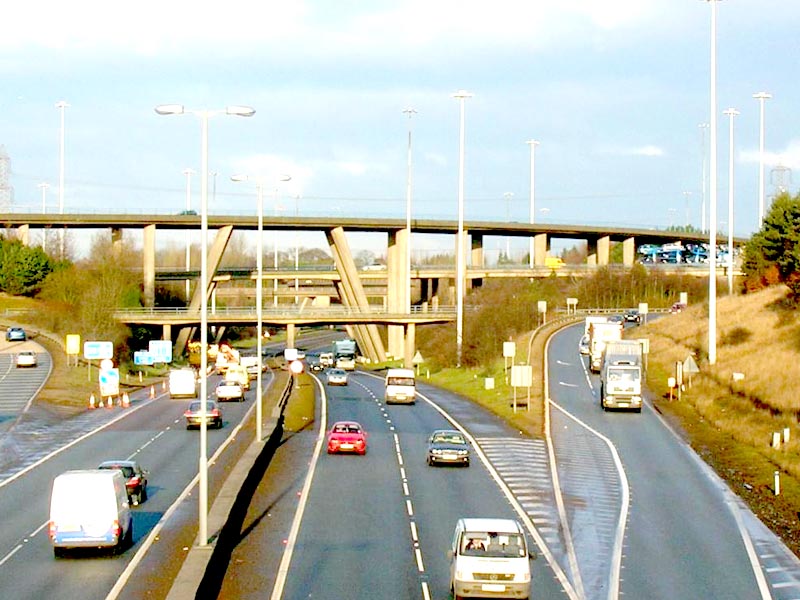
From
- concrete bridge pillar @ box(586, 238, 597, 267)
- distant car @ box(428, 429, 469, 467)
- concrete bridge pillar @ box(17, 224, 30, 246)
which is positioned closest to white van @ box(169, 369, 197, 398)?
distant car @ box(428, 429, 469, 467)

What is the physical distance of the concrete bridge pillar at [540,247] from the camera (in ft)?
530

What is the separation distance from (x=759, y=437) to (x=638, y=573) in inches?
1097

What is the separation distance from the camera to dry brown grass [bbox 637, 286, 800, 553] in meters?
47.1

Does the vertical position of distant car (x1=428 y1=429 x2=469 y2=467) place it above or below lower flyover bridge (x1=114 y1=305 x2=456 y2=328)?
below

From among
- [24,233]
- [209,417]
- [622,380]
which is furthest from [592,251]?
[209,417]

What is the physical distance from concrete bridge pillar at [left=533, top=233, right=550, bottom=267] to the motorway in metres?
92.9

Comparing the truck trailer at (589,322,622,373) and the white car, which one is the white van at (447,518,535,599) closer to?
the white car

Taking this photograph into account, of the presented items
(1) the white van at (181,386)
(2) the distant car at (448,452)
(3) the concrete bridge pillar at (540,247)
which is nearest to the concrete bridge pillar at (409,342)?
(3) the concrete bridge pillar at (540,247)

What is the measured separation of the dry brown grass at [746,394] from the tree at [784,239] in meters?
2.65

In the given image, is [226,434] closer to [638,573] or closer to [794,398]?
[794,398]

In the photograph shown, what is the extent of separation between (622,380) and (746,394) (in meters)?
6.51

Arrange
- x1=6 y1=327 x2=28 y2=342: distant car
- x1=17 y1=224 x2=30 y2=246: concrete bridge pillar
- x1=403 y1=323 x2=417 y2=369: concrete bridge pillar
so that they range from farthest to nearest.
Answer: x1=17 y1=224 x2=30 y2=246: concrete bridge pillar
x1=403 y1=323 x2=417 y2=369: concrete bridge pillar
x1=6 y1=327 x2=28 y2=342: distant car

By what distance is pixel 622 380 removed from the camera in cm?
7044

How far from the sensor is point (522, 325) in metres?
129
